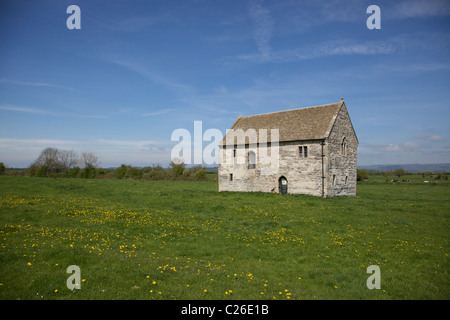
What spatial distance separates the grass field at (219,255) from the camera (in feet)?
23.7

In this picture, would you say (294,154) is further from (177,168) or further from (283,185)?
(177,168)

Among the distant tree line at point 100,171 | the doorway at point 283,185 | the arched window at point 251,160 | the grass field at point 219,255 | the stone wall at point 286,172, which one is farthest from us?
the distant tree line at point 100,171

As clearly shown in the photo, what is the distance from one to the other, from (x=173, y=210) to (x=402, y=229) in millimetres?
14963

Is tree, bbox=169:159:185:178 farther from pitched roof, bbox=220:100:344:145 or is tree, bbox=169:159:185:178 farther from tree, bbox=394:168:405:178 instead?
tree, bbox=394:168:405:178

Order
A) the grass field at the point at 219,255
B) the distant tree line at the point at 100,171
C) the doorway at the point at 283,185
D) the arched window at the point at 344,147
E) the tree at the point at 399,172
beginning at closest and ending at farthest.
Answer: the grass field at the point at 219,255 < the doorway at the point at 283,185 < the arched window at the point at 344,147 < the distant tree line at the point at 100,171 < the tree at the point at 399,172

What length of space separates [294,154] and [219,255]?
2267cm

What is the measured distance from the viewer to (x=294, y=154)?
3083 centimetres

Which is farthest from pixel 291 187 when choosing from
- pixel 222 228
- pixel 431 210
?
pixel 222 228

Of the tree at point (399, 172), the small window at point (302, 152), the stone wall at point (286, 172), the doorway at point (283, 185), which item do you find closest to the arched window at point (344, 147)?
the stone wall at point (286, 172)

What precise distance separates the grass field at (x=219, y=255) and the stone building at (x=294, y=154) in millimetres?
11916

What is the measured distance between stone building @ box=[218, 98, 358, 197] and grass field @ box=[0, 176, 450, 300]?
11.9m

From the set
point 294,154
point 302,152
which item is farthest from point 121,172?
point 302,152

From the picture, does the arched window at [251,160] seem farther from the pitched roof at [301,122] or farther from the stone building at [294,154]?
the pitched roof at [301,122]
